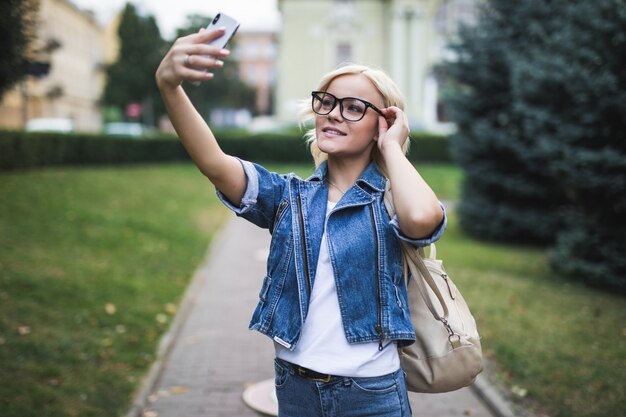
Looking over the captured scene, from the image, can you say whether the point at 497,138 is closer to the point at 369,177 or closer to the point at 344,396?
the point at 369,177

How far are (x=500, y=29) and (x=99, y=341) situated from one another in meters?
10.6

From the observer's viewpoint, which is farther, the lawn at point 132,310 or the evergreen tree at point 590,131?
the evergreen tree at point 590,131

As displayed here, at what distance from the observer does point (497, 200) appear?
14125 mm

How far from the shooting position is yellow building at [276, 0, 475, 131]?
4138 centimetres

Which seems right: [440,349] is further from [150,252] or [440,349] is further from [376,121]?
[150,252]

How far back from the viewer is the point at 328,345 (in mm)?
2174

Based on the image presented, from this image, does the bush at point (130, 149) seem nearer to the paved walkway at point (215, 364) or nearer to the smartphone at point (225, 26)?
the paved walkway at point (215, 364)

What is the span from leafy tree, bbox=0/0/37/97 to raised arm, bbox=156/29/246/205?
6.19 metres

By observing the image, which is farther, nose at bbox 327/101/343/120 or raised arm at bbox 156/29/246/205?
nose at bbox 327/101/343/120

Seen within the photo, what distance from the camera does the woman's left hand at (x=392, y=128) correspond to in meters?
2.22

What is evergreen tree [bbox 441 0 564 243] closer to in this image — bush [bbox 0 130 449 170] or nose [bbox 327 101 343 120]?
bush [bbox 0 130 449 170]

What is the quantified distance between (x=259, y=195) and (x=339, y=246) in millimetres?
345

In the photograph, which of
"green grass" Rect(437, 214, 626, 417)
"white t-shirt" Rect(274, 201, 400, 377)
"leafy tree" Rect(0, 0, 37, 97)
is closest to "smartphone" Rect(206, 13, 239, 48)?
"white t-shirt" Rect(274, 201, 400, 377)

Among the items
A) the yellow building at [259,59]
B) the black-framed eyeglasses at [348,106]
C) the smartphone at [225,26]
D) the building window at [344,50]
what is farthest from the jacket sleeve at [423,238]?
the yellow building at [259,59]
